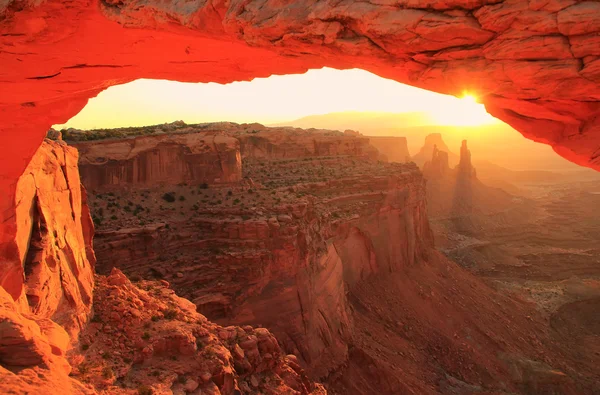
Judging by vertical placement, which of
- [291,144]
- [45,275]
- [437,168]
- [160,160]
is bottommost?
[437,168]

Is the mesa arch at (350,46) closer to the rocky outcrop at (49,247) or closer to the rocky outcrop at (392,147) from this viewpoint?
the rocky outcrop at (49,247)

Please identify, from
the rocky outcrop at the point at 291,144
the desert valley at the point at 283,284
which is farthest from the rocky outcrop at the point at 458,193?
the rocky outcrop at the point at 291,144

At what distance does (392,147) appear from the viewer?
83312 mm

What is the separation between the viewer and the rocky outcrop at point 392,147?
269ft

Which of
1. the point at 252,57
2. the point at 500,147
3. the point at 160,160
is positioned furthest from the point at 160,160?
the point at 500,147

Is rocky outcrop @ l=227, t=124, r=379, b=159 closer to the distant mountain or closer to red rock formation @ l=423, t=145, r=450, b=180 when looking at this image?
red rock formation @ l=423, t=145, r=450, b=180

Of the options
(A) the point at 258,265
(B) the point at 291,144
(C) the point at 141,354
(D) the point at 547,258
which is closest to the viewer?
(C) the point at 141,354

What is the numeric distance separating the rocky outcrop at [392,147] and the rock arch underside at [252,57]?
75383 mm

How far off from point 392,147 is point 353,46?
80720 mm

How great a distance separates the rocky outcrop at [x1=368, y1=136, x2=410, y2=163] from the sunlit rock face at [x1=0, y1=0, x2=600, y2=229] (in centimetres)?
7630

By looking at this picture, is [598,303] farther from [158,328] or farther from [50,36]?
[50,36]

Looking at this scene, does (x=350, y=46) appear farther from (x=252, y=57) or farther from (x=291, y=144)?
(x=291, y=144)

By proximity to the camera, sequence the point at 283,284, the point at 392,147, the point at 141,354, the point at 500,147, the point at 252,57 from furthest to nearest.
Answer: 1. the point at 500,147
2. the point at 392,147
3. the point at 283,284
4. the point at 141,354
5. the point at 252,57

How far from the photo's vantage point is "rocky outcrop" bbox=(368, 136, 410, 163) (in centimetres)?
8212
